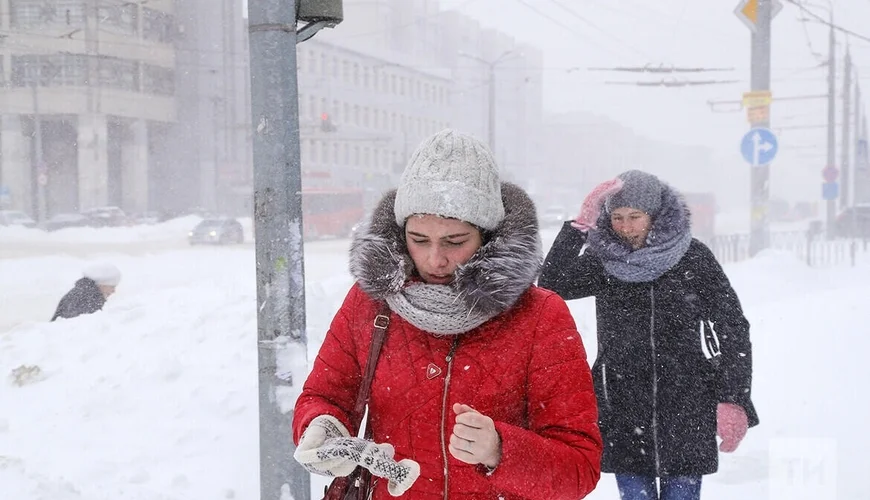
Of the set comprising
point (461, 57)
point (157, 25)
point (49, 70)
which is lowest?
point (49, 70)

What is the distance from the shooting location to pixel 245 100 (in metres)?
56.7

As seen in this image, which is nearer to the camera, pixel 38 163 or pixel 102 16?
pixel 38 163

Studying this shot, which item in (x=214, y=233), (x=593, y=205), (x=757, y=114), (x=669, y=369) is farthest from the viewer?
(x=214, y=233)

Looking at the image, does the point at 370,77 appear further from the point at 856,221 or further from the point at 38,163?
the point at 856,221

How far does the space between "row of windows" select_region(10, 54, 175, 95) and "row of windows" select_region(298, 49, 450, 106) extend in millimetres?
11782

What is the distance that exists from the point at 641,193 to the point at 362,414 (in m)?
1.74

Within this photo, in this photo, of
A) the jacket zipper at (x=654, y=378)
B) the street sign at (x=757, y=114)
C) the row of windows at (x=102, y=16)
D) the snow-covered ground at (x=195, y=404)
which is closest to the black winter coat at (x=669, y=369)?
the jacket zipper at (x=654, y=378)

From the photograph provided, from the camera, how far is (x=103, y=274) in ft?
29.4

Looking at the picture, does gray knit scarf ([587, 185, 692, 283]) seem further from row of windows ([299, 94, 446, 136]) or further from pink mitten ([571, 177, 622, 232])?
row of windows ([299, 94, 446, 136])

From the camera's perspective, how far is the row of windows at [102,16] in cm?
3469

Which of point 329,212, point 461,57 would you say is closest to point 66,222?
point 329,212

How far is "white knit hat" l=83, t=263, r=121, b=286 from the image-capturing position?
352 inches

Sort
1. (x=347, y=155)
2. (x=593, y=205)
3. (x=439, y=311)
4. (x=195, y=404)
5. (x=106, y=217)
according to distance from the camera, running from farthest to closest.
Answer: (x=347, y=155) → (x=106, y=217) → (x=195, y=404) → (x=593, y=205) → (x=439, y=311)

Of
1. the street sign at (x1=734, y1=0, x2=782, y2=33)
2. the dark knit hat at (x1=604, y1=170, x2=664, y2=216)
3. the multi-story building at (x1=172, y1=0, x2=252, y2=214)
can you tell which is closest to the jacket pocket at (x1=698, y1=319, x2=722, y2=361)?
the dark knit hat at (x1=604, y1=170, x2=664, y2=216)
